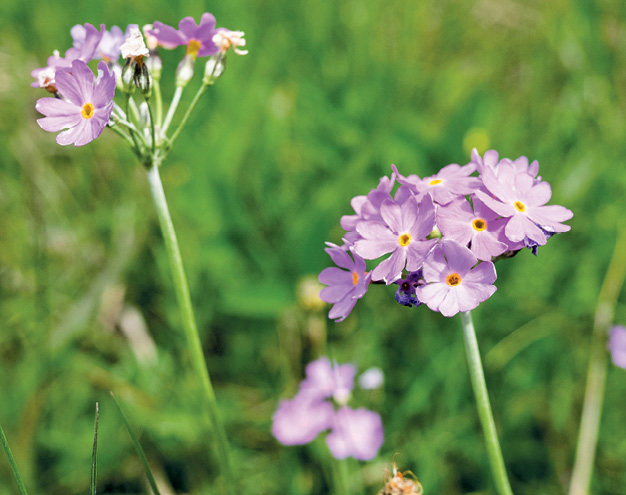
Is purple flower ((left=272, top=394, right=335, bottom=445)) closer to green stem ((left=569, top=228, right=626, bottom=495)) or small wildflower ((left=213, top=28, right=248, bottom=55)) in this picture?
green stem ((left=569, top=228, right=626, bottom=495))

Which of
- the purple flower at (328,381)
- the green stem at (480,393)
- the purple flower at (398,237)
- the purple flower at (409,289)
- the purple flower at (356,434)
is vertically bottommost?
the purple flower at (356,434)

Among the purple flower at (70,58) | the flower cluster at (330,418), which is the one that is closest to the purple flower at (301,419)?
the flower cluster at (330,418)

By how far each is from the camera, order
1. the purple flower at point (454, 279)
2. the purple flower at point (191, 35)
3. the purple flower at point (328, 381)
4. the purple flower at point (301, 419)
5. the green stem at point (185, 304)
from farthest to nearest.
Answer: the purple flower at point (328, 381), the purple flower at point (301, 419), the purple flower at point (191, 35), the green stem at point (185, 304), the purple flower at point (454, 279)

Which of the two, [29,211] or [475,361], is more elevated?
[29,211]

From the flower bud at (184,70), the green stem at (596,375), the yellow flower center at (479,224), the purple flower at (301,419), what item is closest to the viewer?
the yellow flower center at (479,224)

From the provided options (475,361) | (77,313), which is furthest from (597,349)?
(77,313)

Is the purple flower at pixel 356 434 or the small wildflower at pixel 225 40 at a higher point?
the small wildflower at pixel 225 40

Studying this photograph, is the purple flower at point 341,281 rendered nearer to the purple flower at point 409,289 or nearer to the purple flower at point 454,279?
the purple flower at point 409,289

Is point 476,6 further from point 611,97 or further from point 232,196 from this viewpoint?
point 232,196
